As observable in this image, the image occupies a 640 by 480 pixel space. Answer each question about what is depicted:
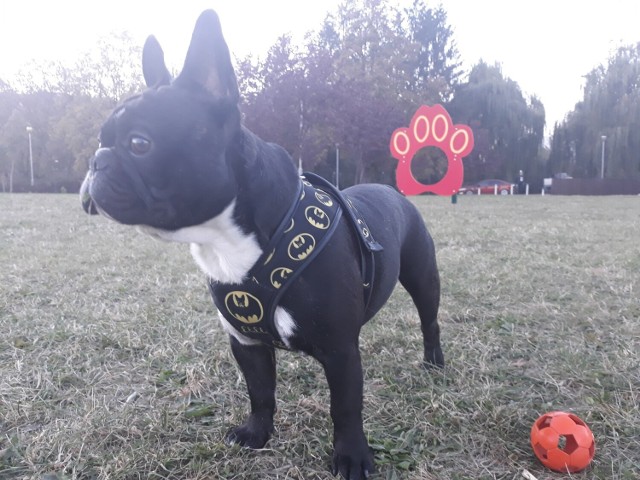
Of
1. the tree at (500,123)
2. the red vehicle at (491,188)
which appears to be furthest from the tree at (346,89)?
the red vehicle at (491,188)

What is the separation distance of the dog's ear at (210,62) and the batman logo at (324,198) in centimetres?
47

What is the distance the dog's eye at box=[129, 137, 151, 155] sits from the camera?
170 centimetres

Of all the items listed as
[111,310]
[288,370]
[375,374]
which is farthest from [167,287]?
[375,374]

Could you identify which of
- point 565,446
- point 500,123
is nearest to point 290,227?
point 565,446

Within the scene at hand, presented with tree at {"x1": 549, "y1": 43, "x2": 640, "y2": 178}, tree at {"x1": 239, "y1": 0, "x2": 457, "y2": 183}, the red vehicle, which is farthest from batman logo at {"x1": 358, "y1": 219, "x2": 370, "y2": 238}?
the red vehicle

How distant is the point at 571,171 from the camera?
3519 centimetres

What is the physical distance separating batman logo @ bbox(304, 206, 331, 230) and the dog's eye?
574 mm

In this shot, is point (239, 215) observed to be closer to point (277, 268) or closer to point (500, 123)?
point (277, 268)

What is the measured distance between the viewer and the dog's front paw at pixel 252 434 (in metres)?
2.18

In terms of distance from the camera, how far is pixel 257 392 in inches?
87.1

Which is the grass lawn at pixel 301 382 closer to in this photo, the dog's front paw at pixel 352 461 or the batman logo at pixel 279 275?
the dog's front paw at pixel 352 461

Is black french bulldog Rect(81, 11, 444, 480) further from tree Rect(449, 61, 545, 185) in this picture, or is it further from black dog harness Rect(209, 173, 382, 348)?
tree Rect(449, 61, 545, 185)

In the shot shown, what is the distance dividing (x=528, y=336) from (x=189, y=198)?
253 cm

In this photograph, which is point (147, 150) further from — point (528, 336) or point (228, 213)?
point (528, 336)
